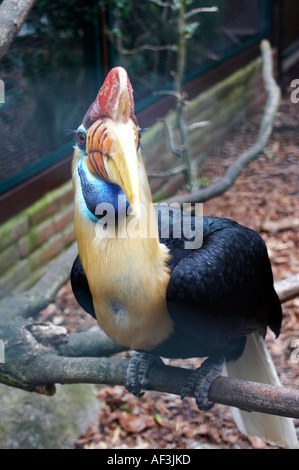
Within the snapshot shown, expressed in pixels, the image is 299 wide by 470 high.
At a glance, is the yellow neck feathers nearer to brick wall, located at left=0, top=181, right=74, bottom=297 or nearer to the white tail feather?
the white tail feather

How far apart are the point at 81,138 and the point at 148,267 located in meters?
0.25

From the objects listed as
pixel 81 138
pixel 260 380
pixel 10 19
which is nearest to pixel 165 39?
pixel 10 19

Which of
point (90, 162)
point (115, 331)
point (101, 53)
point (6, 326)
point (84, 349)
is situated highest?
point (90, 162)

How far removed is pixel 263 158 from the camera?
8.61ft

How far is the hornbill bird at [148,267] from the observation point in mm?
856

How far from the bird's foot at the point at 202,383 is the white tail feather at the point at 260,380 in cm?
15

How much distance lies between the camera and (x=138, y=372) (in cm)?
126

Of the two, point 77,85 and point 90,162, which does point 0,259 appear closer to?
point 77,85

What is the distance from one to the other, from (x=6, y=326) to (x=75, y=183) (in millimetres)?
502

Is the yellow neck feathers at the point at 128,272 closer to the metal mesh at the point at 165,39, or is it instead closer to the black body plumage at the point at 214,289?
the black body plumage at the point at 214,289

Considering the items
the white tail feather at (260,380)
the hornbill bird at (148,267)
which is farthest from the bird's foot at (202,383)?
the white tail feather at (260,380)

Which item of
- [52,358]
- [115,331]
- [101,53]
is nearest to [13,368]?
[52,358]

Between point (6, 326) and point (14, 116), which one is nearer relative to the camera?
point (6, 326)

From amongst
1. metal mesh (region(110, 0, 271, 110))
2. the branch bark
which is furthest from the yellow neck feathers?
metal mesh (region(110, 0, 271, 110))
